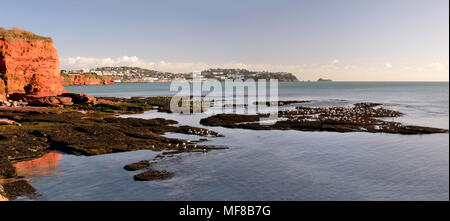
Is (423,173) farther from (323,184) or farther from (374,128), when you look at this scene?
(374,128)

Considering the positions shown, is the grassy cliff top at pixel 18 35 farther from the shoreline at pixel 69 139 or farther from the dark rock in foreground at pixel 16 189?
the dark rock in foreground at pixel 16 189

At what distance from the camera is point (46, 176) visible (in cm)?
1739

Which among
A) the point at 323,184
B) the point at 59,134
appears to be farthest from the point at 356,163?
the point at 59,134

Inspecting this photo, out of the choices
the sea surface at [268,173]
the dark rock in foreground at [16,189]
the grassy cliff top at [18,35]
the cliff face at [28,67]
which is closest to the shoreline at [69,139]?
the dark rock in foreground at [16,189]

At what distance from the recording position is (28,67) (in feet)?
176

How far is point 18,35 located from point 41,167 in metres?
47.3

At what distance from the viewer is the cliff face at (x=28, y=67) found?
51.2 metres

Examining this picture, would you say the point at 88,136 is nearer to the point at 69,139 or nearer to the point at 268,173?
the point at 69,139

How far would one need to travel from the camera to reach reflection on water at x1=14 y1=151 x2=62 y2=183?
17719 millimetres

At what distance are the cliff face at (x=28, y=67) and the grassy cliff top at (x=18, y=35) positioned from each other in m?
0.39

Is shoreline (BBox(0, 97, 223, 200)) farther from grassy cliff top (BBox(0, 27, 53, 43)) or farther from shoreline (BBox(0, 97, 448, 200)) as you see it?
grassy cliff top (BBox(0, 27, 53, 43))

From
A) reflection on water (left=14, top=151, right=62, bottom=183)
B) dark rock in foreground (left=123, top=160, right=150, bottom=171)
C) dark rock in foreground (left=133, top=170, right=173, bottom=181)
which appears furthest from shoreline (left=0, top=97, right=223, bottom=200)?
dark rock in foreground (left=133, top=170, right=173, bottom=181)

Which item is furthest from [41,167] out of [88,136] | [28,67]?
[28,67]
